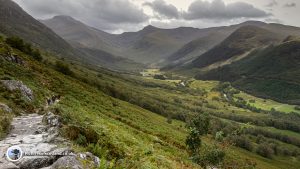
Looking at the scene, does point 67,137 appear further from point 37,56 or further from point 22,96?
point 37,56

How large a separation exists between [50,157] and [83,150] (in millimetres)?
1856

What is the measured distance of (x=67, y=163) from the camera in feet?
44.1

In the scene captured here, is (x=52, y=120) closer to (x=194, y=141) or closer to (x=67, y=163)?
(x=67, y=163)

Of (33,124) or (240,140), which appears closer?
(33,124)

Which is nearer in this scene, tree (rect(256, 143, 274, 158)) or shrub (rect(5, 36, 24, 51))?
shrub (rect(5, 36, 24, 51))

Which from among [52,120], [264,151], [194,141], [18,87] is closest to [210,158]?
[194,141]

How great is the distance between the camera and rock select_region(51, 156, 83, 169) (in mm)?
13275

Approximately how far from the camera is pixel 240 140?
587 ft

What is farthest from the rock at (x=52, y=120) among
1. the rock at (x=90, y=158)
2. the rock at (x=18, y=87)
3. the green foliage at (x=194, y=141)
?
the green foliage at (x=194, y=141)

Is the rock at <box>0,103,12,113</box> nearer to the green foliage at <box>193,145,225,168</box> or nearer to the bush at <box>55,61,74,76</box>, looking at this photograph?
the green foliage at <box>193,145,225,168</box>

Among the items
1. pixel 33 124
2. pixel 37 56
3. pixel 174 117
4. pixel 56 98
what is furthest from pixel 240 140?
pixel 33 124

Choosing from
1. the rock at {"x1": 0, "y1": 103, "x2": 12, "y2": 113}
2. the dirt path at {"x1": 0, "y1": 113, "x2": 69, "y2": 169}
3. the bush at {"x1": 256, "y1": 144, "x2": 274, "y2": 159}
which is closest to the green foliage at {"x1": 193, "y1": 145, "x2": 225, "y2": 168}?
the rock at {"x1": 0, "y1": 103, "x2": 12, "y2": 113}

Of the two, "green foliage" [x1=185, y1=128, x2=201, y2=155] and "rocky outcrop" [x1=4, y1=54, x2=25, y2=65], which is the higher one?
"rocky outcrop" [x1=4, y1=54, x2=25, y2=65]

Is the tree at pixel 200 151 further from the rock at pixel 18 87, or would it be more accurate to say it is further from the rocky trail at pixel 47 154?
the rocky trail at pixel 47 154
